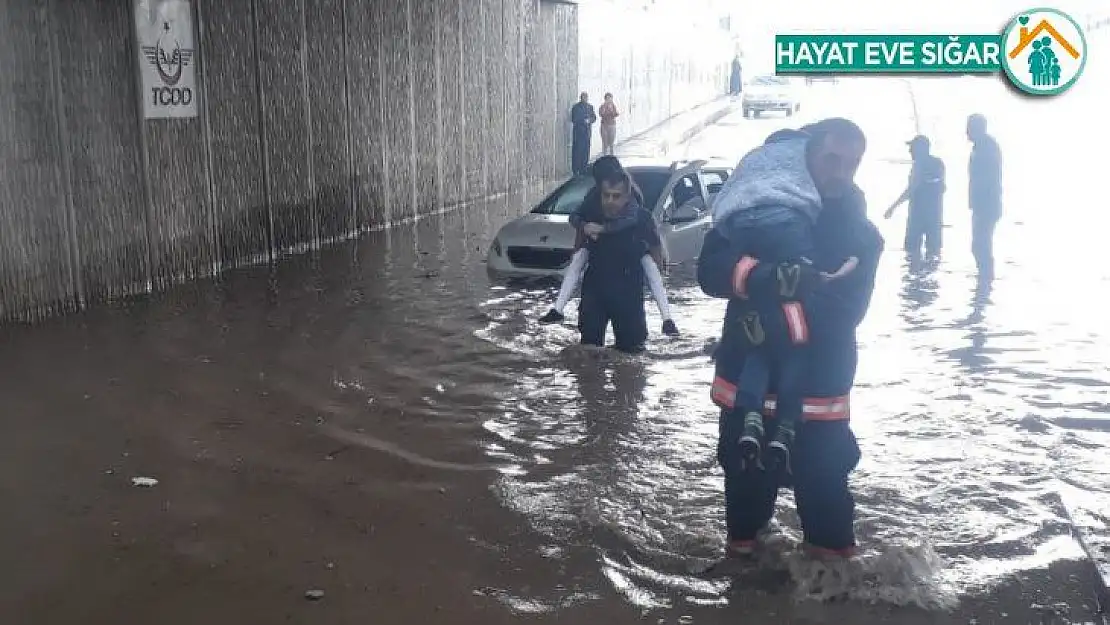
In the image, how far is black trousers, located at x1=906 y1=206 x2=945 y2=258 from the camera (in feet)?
46.2

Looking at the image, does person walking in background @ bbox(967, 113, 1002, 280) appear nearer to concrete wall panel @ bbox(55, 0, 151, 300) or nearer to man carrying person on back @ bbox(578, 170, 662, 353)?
man carrying person on back @ bbox(578, 170, 662, 353)

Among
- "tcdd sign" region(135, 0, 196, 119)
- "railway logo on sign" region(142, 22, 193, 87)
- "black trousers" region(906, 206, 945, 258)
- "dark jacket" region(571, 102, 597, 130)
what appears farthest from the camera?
"dark jacket" region(571, 102, 597, 130)

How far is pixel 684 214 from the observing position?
1204 centimetres

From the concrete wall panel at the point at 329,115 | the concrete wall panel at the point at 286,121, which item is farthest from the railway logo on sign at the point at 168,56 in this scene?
the concrete wall panel at the point at 329,115

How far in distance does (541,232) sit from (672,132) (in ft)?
80.3

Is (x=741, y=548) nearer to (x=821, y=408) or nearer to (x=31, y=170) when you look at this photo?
(x=821, y=408)

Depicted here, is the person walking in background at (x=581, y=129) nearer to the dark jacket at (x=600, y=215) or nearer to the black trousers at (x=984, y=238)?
the black trousers at (x=984, y=238)

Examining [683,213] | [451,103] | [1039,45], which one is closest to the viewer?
[683,213]

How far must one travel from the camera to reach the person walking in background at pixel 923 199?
13.6 metres

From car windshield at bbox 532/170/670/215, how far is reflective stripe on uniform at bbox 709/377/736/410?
24.8ft

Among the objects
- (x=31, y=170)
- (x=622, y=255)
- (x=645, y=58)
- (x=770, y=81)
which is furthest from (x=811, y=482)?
(x=770, y=81)

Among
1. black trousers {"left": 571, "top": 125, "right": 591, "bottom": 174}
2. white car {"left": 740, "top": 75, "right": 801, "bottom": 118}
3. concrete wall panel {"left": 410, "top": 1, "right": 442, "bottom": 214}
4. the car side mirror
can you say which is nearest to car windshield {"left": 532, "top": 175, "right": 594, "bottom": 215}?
the car side mirror

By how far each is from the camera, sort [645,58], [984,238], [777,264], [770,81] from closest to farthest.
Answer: [777,264]
[984,238]
[645,58]
[770,81]

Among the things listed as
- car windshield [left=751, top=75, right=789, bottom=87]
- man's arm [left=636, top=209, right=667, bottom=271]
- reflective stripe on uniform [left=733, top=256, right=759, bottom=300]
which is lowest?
man's arm [left=636, top=209, right=667, bottom=271]
